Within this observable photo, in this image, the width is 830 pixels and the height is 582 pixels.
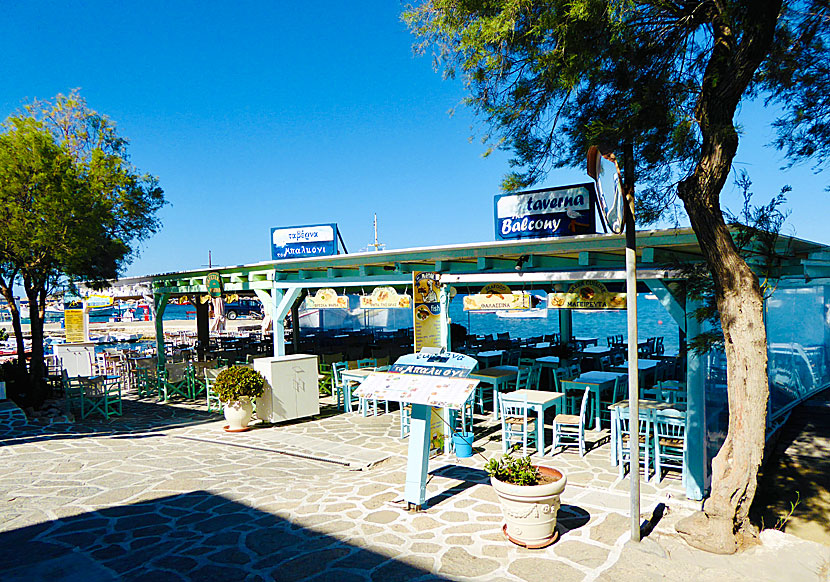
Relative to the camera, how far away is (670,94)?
561 centimetres

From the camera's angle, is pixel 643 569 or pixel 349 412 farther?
pixel 349 412

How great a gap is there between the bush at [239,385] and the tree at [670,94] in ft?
18.6

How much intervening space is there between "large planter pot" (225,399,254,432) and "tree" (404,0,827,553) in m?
5.97

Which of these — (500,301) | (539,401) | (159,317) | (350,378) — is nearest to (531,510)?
(539,401)

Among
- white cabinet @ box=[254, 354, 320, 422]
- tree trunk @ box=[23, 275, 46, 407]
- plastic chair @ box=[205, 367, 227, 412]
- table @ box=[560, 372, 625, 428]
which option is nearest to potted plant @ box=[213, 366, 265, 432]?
white cabinet @ box=[254, 354, 320, 422]

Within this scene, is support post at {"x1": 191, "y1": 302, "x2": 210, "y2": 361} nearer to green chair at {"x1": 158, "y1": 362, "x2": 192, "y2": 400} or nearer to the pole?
green chair at {"x1": 158, "y1": 362, "x2": 192, "y2": 400}

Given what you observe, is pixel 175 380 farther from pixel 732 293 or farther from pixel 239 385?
pixel 732 293

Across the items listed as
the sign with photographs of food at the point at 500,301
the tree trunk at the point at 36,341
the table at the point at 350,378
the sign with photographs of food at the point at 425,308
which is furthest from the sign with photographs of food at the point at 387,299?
the tree trunk at the point at 36,341

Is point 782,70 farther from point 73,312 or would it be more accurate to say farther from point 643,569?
point 73,312

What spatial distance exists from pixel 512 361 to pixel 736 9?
9032mm

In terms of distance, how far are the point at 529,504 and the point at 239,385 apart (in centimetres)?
620

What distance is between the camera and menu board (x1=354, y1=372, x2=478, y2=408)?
17.1 feet

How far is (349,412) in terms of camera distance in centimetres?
1096

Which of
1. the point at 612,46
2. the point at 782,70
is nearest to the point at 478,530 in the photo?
the point at 612,46
